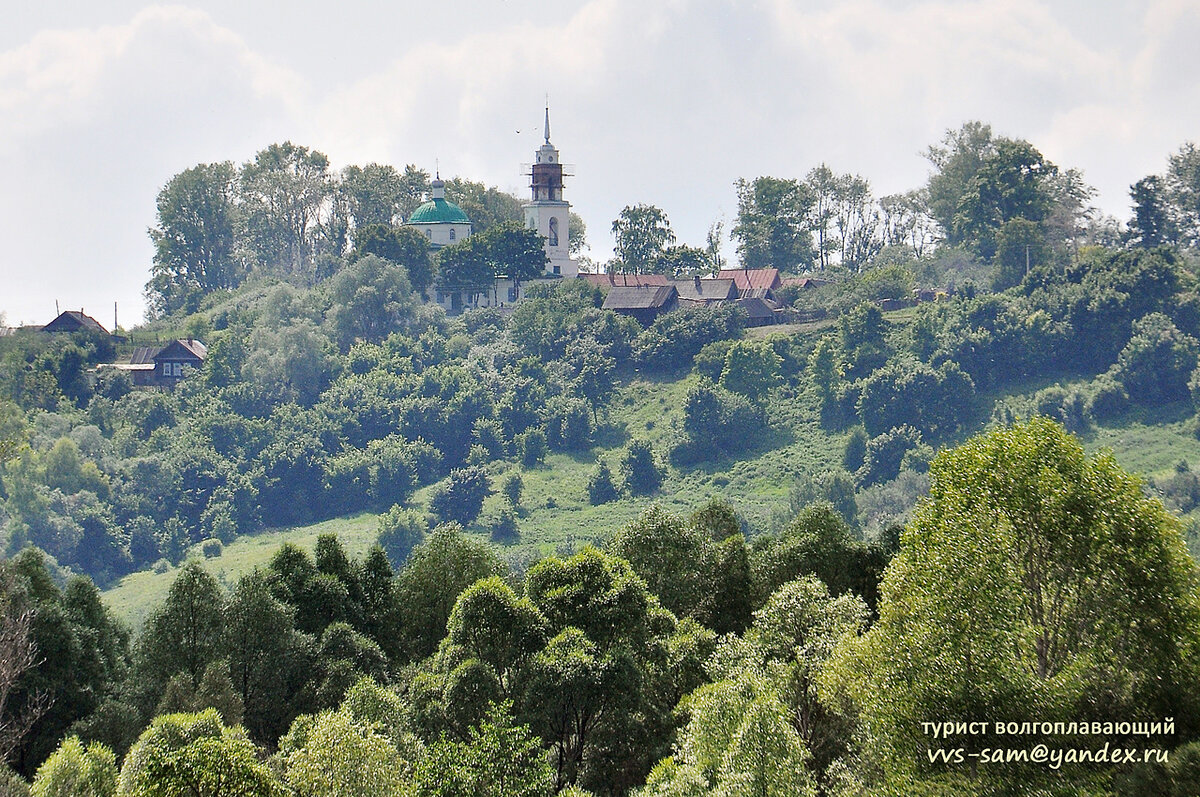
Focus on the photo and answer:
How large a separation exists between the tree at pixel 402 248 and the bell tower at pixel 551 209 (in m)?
8.67

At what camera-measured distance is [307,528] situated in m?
80.4

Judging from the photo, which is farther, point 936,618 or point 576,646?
point 576,646

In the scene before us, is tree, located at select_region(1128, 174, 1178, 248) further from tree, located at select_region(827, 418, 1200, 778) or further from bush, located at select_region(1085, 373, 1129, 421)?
tree, located at select_region(827, 418, 1200, 778)

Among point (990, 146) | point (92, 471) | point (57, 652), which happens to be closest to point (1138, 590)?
point (57, 652)

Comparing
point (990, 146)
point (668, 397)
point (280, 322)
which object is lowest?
point (668, 397)

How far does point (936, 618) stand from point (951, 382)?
5654cm

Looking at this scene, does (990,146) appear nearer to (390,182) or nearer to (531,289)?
(531,289)

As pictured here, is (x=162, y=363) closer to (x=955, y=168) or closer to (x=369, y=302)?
(x=369, y=302)

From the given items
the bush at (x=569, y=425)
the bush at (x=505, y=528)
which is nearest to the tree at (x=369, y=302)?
A: the bush at (x=569, y=425)

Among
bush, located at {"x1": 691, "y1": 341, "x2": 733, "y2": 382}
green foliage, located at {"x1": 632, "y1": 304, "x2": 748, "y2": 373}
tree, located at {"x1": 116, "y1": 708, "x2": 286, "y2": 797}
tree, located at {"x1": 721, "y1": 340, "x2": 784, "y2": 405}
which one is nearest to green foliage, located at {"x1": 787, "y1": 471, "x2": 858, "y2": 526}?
tree, located at {"x1": 721, "y1": 340, "x2": 784, "y2": 405}

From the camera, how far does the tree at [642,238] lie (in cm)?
10231

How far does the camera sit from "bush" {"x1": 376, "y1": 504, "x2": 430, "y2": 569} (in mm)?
74062

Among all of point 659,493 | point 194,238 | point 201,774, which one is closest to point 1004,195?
point 659,493

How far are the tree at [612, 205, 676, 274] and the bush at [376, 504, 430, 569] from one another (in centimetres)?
3317
